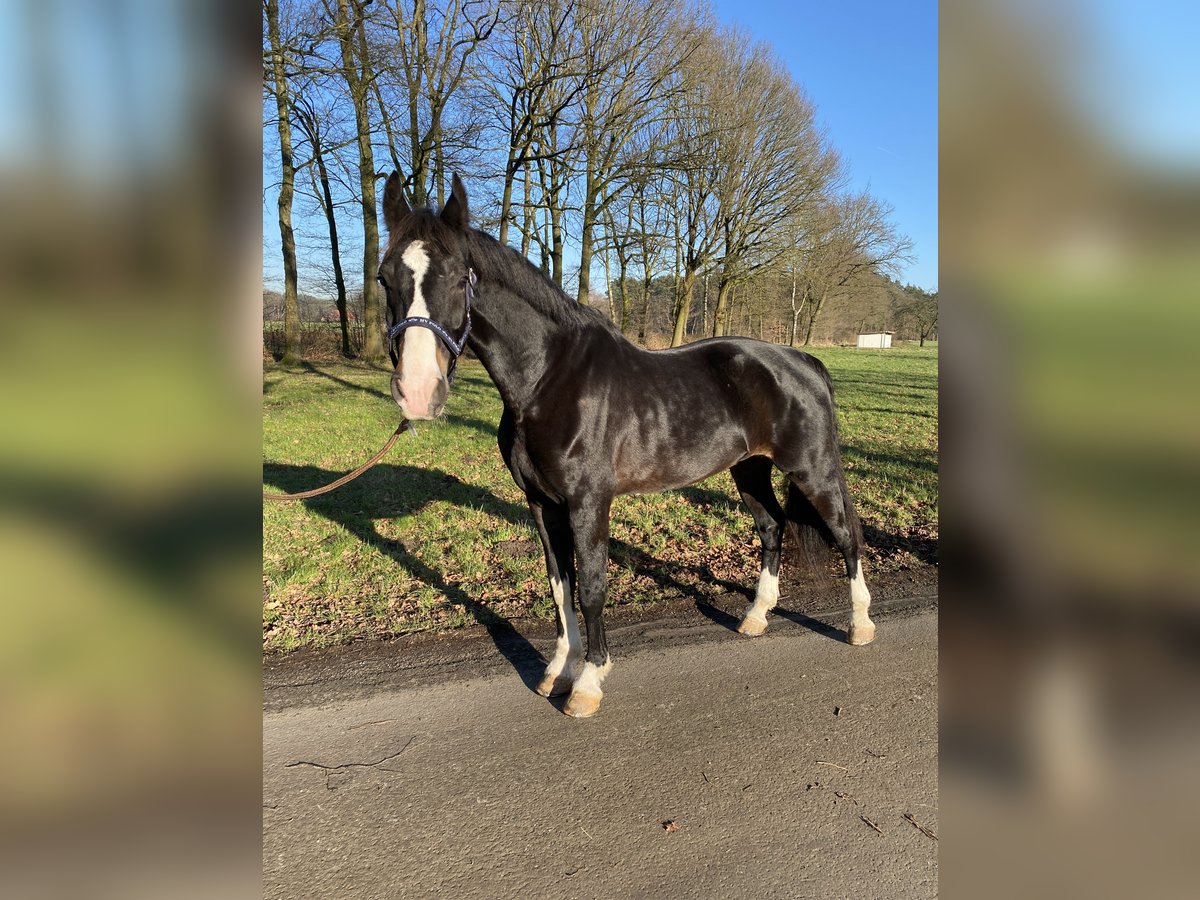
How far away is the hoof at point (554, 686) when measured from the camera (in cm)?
298

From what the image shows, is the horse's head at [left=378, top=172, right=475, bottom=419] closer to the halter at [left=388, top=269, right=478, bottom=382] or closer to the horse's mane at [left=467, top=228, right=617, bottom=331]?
the halter at [left=388, top=269, right=478, bottom=382]

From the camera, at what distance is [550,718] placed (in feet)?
9.14

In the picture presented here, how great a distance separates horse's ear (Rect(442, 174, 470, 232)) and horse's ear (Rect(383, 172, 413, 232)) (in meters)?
0.16

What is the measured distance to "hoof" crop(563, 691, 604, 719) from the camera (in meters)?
2.78

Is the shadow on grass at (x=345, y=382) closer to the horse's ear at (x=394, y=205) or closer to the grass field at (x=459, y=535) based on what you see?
the grass field at (x=459, y=535)

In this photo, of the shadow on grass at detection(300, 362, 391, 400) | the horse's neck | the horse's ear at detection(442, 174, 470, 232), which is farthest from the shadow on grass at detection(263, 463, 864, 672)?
the shadow on grass at detection(300, 362, 391, 400)

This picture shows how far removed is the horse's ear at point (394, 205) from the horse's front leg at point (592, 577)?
57.8 inches

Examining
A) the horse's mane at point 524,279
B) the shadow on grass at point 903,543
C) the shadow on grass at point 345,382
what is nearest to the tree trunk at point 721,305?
the shadow on grass at point 345,382

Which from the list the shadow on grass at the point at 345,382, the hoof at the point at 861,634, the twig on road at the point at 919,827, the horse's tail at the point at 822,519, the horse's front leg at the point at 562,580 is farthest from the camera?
the shadow on grass at the point at 345,382

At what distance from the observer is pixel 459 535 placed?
529 centimetres

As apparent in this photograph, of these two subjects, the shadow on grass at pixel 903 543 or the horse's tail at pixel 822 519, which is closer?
the horse's tail at pixel 822 519
